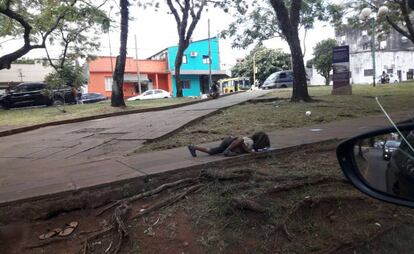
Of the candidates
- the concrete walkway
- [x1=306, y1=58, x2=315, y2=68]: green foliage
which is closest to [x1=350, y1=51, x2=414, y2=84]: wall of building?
[x1=306, y1=58, x2=315, y2=68]: green foliage

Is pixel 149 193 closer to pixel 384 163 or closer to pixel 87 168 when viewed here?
pixel 87 168

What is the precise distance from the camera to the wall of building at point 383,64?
58.2 m

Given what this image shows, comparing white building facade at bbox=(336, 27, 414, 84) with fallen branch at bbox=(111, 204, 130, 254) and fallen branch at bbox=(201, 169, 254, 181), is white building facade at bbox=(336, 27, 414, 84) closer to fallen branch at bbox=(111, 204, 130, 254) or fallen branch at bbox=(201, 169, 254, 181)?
fallen branch at bbox=(201, 169, 254, 181)

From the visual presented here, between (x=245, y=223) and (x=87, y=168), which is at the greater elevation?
(x=87, y=168)

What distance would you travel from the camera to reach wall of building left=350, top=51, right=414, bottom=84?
58.2 metres

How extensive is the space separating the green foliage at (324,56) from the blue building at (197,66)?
37.1ft

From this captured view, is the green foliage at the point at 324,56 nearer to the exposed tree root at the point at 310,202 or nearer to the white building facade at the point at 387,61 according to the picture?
the white building facade at the point at 387,61

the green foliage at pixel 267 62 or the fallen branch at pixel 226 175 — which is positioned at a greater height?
the green foliage at pixel 267 62

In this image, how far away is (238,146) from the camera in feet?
19.9

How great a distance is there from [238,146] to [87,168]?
2155 millimetres

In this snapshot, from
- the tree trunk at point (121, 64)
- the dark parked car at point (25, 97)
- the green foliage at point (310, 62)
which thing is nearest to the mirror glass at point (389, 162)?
the tree trunk at point (121, 64)

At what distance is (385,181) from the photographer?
1930mm

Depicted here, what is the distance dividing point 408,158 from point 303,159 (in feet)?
13.7

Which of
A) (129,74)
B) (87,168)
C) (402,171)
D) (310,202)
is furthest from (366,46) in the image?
(402,171)
